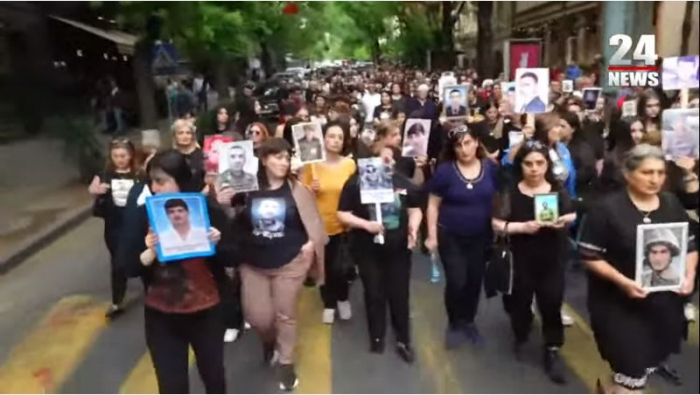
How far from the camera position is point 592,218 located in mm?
3102

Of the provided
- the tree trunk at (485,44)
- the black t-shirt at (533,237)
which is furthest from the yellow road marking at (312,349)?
the tree trunk at (485,44)

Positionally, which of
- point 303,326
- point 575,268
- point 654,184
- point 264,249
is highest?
point 654,184

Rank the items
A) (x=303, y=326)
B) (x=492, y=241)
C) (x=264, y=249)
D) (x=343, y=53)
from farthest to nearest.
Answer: (x=343, y=53)
(x=303, y=326)
(x=492, y=241)
(x=264, y=249)

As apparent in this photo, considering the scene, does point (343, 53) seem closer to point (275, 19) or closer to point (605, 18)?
point (275, 19)

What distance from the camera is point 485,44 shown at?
29.1 ft

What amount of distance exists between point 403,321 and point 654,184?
2.06m

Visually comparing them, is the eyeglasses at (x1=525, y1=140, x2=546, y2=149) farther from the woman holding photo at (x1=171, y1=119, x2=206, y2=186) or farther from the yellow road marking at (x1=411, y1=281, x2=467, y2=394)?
the woman holding photo at (x1=171, y1=119, x2=206, y2=186)

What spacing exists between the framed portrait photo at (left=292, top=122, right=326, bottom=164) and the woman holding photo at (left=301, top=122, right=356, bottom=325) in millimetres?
38

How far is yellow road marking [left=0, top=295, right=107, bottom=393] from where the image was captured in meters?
4.03

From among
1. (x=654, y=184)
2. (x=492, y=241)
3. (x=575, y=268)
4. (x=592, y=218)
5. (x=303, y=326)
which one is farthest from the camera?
(x=303, y=326)

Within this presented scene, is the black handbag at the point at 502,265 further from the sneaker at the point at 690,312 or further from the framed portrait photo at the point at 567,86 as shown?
the sneaker at the point at 690,312

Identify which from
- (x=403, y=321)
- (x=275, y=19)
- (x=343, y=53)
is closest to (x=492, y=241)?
(x=403, y=321)

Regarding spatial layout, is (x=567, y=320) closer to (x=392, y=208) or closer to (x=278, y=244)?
(x=392, y=208)

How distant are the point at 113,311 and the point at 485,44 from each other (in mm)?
4921
